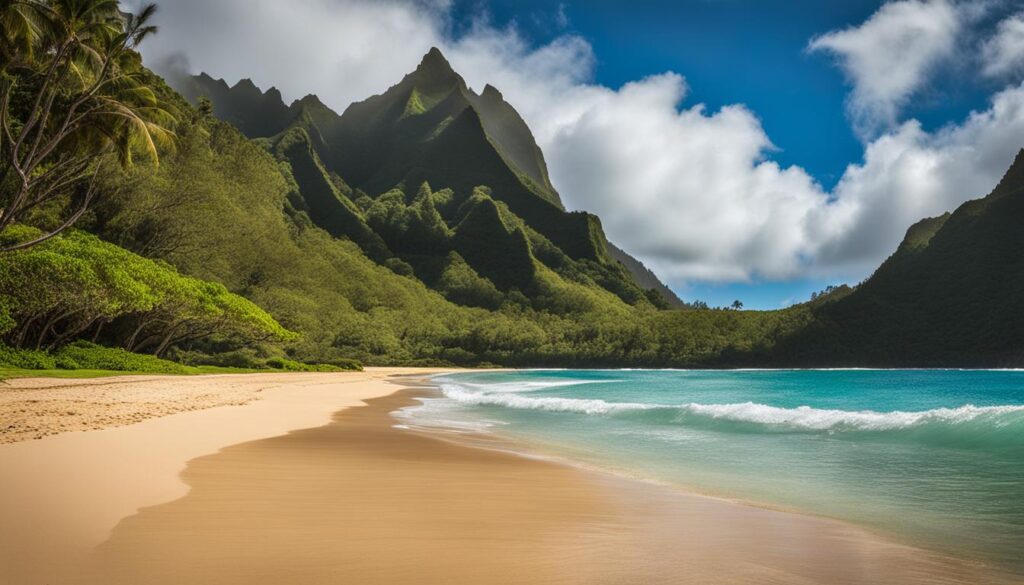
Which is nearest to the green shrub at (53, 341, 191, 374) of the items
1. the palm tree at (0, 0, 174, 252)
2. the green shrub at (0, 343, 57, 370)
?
the green shrub at (0, 343, 57, 370)

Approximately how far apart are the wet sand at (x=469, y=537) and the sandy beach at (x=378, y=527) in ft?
0.07

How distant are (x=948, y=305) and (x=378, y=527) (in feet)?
509

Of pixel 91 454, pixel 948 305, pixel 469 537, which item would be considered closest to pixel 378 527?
pixel 469 537

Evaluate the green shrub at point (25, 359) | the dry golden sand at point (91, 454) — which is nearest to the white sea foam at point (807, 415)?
the dry golden sand at point (91, 454)

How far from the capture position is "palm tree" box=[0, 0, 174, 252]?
20.0 meters

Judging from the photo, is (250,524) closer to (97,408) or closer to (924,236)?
(97,408)

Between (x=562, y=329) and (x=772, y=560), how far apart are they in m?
138

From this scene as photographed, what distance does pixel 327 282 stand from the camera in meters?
108

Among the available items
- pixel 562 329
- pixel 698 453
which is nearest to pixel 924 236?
pixel 562 329

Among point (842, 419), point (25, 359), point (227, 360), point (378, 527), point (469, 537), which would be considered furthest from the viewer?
point (227, 360)

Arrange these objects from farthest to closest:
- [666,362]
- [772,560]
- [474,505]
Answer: [666,362], [474,505], [772,560]

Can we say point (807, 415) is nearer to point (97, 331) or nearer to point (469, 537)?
point (469, 537)

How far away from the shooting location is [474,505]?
6340mm

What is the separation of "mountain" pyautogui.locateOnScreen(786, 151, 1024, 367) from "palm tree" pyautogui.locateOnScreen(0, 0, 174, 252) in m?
135
